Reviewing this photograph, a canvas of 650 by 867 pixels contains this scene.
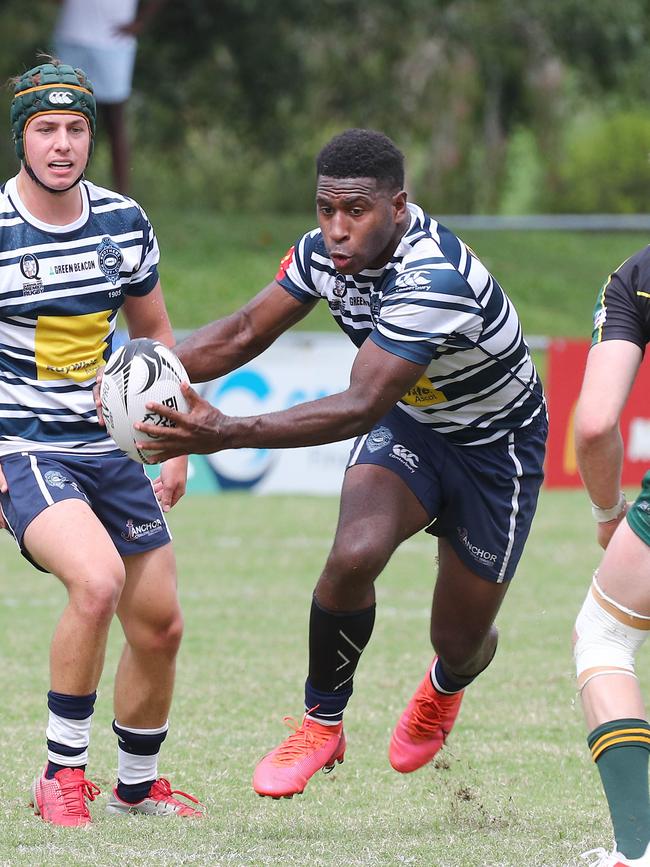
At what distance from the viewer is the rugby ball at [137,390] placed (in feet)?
13.7

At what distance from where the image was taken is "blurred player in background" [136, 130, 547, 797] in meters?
4.29

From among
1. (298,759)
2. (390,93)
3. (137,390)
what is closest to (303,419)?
(137,390)

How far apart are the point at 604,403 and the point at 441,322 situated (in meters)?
0.76

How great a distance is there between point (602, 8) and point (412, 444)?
17294mm

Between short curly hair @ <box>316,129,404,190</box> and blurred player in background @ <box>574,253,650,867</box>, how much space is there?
89 centimetres

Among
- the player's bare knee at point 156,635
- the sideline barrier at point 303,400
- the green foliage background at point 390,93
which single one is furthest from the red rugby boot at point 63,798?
the green foliage background at point 390,93

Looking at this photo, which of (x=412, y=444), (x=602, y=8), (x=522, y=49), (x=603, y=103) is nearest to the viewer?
(x=412, y=444)

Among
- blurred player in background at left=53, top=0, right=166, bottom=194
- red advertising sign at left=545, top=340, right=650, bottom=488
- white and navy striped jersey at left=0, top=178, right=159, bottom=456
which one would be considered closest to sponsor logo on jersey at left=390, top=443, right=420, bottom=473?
white and navy striped jersey at left=0, top=178, right=159, bottom=456

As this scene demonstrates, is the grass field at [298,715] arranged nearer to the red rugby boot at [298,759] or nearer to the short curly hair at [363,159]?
the red rugby boot at [298,759]

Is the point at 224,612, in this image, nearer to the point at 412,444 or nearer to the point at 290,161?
the point at 412,444

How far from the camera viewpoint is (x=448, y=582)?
507cm

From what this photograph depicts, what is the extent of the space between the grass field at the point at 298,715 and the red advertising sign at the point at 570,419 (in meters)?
2.86

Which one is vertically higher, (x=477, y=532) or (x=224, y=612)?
(x=477, y=532)

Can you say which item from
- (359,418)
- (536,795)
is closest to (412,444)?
(359,418)
